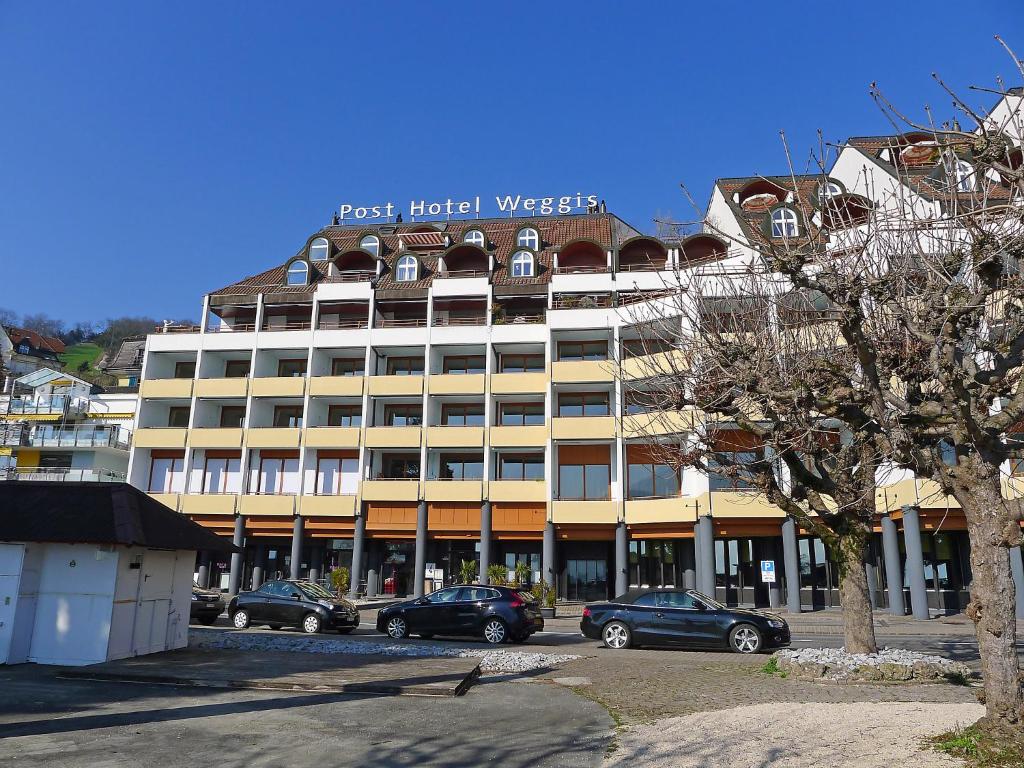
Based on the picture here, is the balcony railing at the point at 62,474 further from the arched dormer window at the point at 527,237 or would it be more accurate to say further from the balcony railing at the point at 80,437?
the arched dormer window at the point at 527,237

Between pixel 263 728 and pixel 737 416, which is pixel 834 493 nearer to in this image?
pixel 737 416

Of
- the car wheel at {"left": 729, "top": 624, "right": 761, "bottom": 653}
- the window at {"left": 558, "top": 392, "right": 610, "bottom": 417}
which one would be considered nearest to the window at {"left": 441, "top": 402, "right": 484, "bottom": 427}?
the window at {"left": 558, "top": 392, "right": 610, "bottom": 417}

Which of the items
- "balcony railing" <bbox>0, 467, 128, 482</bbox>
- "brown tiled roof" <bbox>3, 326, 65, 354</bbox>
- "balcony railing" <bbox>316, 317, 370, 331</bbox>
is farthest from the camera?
"brown tiled roof" <bbox>3, 326, 65, 354</bbox>

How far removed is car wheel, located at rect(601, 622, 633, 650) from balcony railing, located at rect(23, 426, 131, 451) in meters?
35.6

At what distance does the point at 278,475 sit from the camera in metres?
41.0

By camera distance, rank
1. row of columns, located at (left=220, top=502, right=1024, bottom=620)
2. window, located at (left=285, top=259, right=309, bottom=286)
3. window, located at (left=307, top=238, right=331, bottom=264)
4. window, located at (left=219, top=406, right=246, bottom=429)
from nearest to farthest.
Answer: row of columns, located at (left=220, top=502, right=1024, bottom=620)
window, located at (left=219, top=406, right=246, bottom=429)
window, located at (left=285, top=259, right=309, bottom=286)
window, located at (left=307, top=238, right=331, bottom=264)

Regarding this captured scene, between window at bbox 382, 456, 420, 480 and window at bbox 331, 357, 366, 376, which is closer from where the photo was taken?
window at bbox 382, 456, 420, 480

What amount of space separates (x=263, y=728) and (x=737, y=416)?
31.4 ft

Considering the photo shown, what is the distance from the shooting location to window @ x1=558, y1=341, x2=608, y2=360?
39844 millimetres

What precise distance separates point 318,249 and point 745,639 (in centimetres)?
3650

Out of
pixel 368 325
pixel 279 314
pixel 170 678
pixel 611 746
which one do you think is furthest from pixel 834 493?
pixel 279 314

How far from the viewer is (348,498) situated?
39.1 meters

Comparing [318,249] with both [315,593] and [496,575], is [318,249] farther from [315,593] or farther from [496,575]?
[315,593]

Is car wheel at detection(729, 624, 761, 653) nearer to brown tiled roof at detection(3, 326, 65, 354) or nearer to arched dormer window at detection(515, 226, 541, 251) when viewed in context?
arched dormer window at detection(515, 226, 541, 251)
